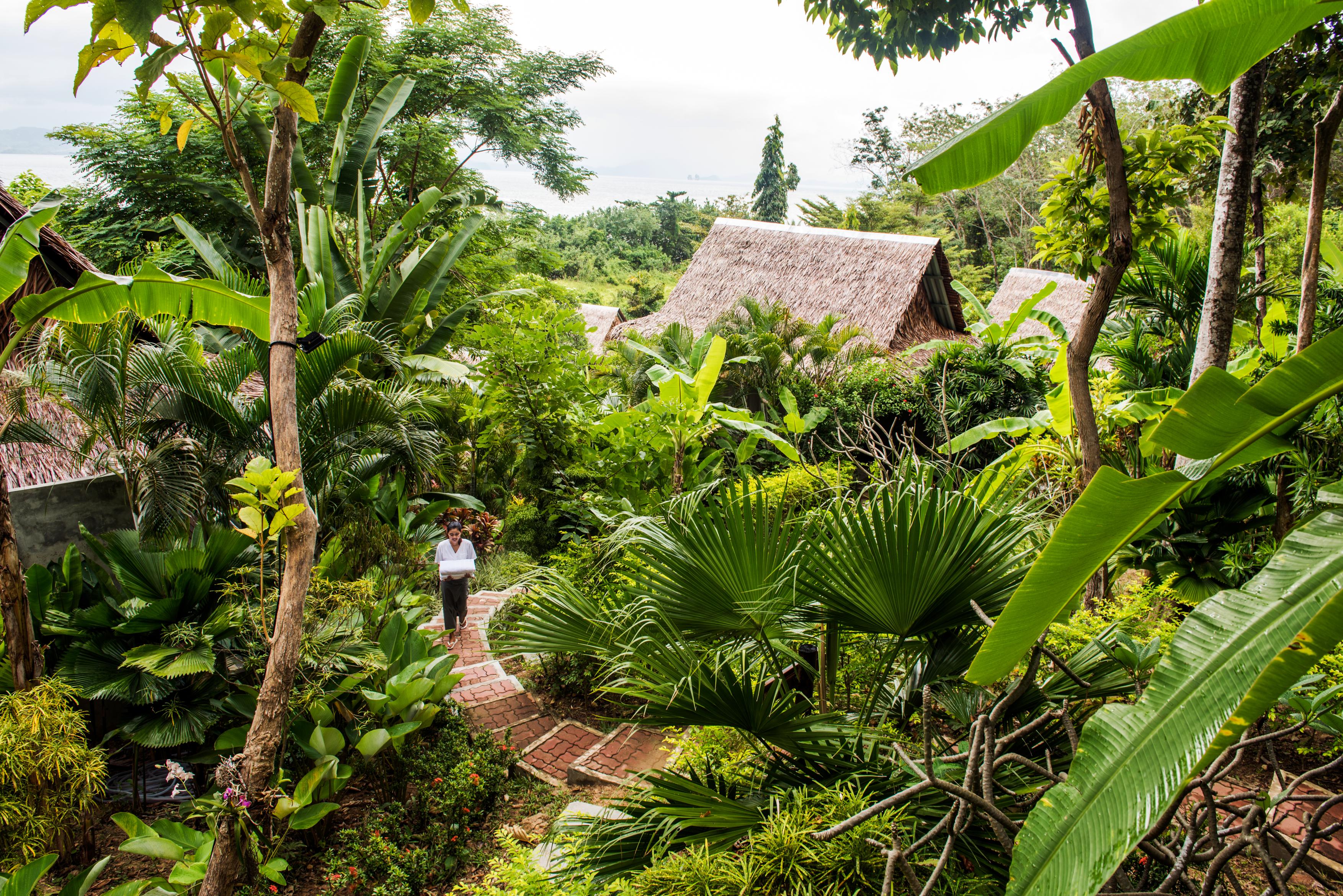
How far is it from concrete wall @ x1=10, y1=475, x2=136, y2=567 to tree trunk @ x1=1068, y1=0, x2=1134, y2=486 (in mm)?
5971

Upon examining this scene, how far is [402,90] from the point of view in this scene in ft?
29.0

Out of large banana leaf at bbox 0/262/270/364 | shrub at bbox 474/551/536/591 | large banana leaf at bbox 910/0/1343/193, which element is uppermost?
large banana leaf at bbox 910/0/1343/193

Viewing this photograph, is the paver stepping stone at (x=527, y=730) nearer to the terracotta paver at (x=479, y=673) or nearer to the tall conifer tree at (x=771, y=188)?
the terracotta paver at (x=479, y=673)

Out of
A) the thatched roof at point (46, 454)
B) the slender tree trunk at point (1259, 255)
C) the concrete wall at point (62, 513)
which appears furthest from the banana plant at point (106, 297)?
the slender tree trunk at point (1259, 255)

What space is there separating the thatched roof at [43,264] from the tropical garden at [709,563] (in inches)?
16.1

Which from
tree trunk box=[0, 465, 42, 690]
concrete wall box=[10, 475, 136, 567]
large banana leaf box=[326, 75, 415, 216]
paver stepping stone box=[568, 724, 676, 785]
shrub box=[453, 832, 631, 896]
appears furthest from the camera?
large banana leaf box=[326, 75, 415, 216]

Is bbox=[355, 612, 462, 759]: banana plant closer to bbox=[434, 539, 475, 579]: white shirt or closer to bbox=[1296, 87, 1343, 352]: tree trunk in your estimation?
bbox=[434, 539, 475, 579]: white shirt

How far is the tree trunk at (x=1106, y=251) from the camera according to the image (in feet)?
10.1

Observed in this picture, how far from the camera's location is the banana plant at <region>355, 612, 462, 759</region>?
12.9 ft

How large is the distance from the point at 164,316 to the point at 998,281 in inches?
1066

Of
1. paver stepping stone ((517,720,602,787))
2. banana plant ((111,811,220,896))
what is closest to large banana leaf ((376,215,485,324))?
paver stepping stone ((517,720,602,787))

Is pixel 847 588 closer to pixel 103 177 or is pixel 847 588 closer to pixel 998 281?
pixel 103 177

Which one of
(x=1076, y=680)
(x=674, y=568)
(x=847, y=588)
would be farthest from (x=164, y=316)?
(x=1076, y=680)

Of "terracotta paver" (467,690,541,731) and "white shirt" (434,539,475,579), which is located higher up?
"white shirt" (434,539,475,579)
